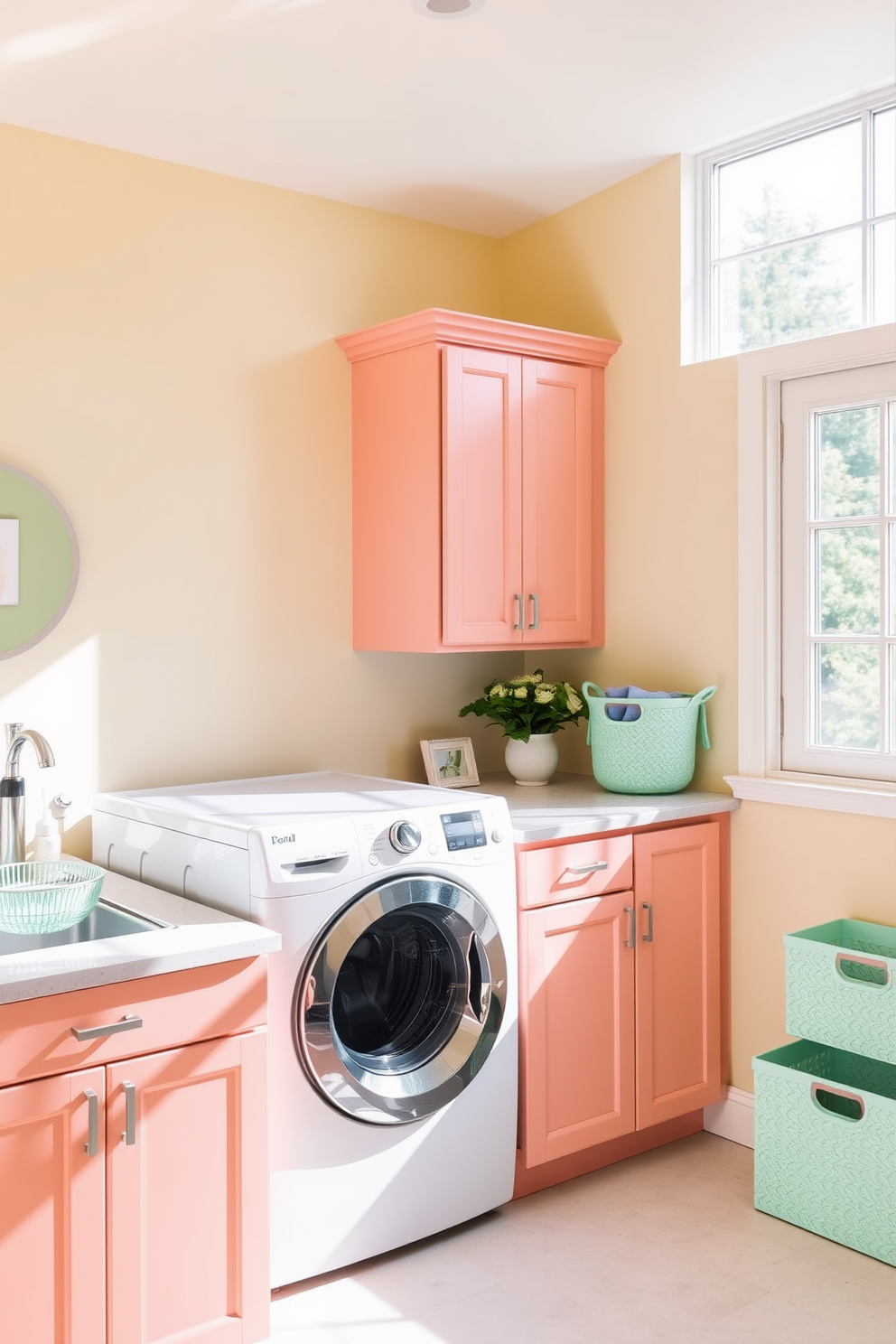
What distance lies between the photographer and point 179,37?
94.6 inches

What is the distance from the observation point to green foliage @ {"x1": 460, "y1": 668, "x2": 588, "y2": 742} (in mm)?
3309

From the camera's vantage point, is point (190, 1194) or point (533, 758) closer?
point (190, 1194)

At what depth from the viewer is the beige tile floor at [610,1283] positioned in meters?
2.25

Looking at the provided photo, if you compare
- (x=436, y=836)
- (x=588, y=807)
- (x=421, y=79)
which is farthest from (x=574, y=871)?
(x=421, y=79)

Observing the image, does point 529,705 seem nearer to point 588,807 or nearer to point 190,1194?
point 588,807

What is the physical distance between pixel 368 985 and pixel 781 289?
205 cm

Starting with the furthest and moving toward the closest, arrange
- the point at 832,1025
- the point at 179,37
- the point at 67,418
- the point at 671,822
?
1. the point at 671,822
2. the point at 67,418
3. the point at 832,1025
4. the point at 179,37

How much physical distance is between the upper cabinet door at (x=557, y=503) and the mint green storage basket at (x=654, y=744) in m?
0.33

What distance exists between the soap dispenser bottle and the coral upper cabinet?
103 centimetres

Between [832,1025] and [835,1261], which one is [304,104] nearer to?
[832,1025]

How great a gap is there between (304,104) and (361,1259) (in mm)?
2605

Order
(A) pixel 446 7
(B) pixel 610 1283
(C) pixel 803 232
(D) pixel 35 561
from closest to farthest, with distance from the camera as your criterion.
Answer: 1. (A) pixel 446 7
2. (B) pixel 610 1283
3. (D) pixel 35 561
4. (C) pixel 803 232

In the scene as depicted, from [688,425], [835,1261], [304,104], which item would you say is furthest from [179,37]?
[835,1261]

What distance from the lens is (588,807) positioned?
9.69 ft
